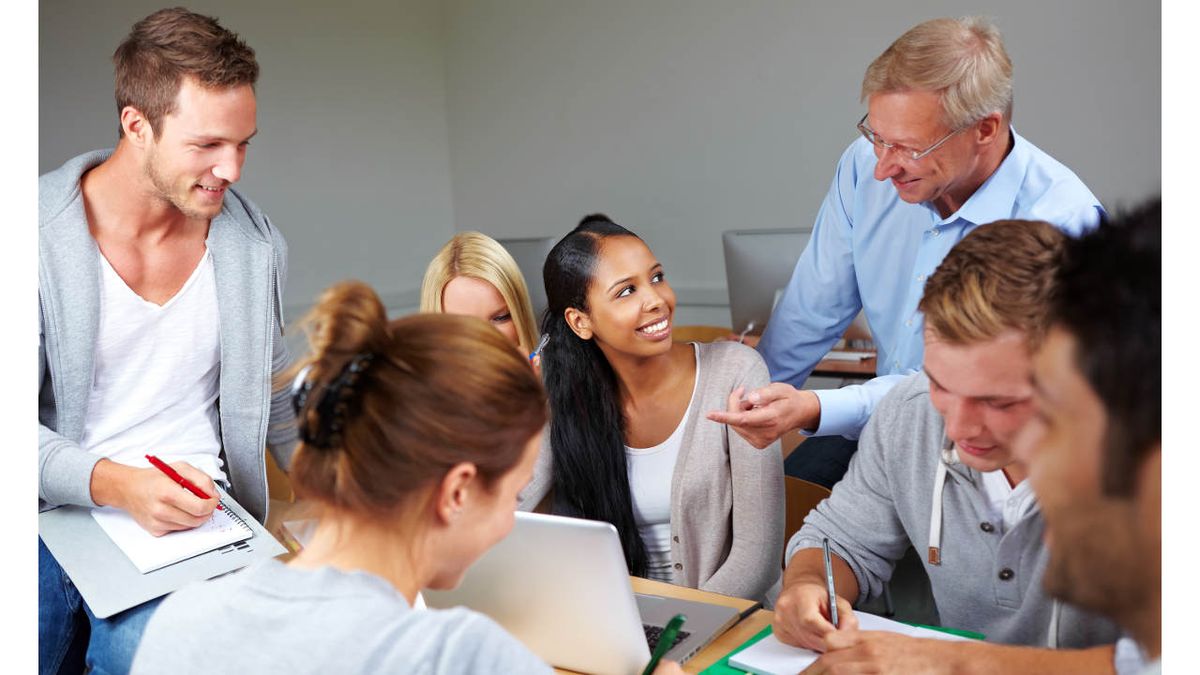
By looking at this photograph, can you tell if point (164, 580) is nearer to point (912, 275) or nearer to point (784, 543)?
point (784, 543)

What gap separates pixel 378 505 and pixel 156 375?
3.06 feet

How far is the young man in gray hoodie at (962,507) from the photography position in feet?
3.18

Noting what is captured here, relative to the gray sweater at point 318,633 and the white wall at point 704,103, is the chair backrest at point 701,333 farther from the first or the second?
the gray sweater at point 318,633

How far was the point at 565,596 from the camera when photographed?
1.13 m

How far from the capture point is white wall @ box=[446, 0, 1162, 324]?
3367 millimetres

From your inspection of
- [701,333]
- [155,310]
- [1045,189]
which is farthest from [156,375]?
[701,333]

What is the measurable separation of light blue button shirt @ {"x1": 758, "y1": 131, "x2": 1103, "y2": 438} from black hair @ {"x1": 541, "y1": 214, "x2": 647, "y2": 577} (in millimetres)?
358

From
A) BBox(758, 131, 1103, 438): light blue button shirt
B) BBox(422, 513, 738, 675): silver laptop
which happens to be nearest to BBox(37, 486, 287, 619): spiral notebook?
BBox(422, 513, 738, 675): silver laptop

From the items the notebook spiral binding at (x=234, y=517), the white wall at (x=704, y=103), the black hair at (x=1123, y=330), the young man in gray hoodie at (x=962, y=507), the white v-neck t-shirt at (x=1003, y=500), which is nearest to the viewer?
the black hair at (x=1123, y=330)

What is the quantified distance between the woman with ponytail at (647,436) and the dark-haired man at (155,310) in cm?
52

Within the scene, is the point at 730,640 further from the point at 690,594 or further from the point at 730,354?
the point at 730,354

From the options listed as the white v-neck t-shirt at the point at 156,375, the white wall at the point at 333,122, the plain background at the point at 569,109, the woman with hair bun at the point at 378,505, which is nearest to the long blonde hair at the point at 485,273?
the white v-neck t-shirt at the point at 156,375

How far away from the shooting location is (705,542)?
170 centimetres
